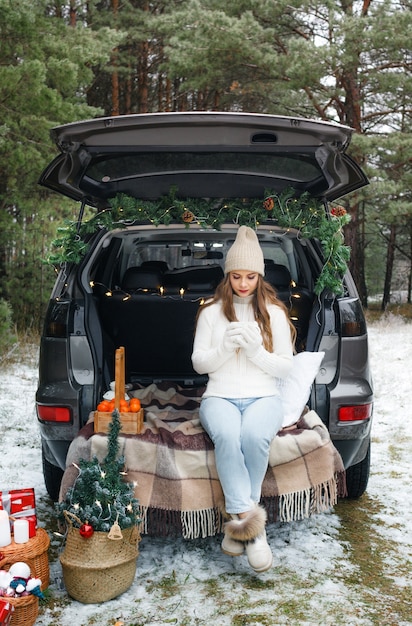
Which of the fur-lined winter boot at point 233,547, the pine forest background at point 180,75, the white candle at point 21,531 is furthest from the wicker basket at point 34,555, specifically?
the pine forest background at point 180,75

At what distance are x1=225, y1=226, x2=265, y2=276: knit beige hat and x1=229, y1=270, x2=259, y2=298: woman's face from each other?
0.11 feet

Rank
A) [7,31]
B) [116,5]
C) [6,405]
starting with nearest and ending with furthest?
[6,405], [7,31], [116,5]

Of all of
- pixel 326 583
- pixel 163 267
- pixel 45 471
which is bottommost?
pixel 326 583

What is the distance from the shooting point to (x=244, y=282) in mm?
3066

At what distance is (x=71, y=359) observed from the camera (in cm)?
314

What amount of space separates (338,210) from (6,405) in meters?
3.69

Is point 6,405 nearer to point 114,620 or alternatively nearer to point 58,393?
point 58,393

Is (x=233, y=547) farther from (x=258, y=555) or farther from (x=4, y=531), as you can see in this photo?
(x=4, y=531)

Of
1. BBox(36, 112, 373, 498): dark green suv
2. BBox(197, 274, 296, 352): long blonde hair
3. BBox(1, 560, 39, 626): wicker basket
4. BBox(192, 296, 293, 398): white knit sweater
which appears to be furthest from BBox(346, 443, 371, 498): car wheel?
BBox(1, 560, 39, 626): wicker basket

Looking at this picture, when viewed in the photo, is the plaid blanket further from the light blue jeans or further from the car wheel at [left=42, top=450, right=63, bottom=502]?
the car wheel at [left=42, top=450, right=63, bottom=502]

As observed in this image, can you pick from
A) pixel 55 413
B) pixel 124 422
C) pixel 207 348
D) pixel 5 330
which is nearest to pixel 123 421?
pixel 124 422

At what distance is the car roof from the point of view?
8.60 ft

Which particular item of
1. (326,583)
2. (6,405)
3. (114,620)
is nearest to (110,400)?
(114,620)

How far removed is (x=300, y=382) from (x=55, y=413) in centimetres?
123
